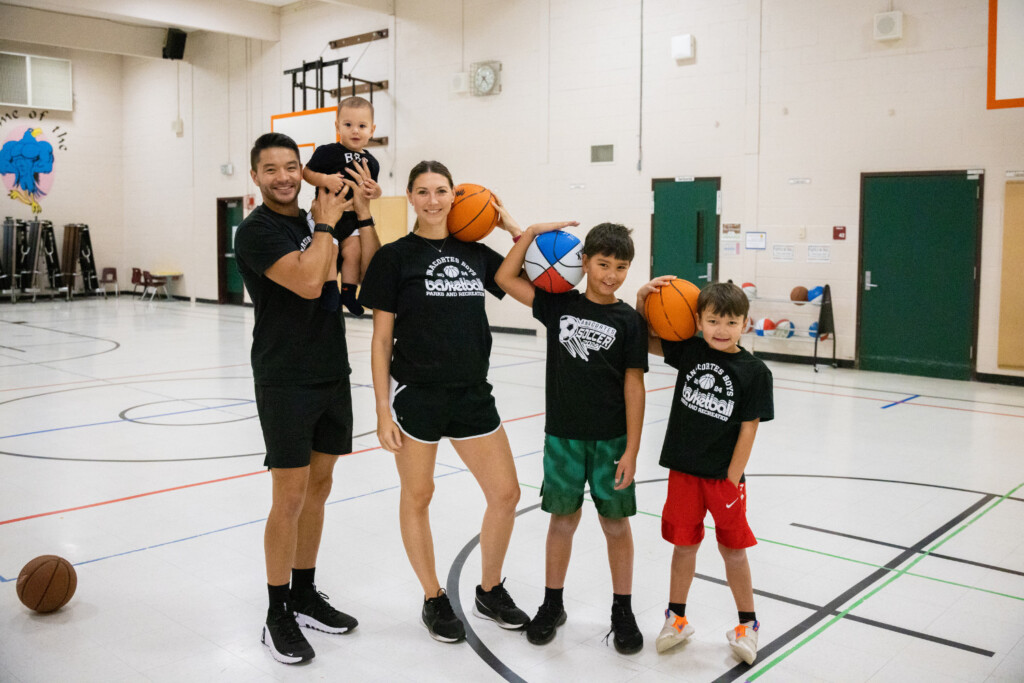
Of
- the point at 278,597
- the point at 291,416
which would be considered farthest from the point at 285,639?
the point at 291,416

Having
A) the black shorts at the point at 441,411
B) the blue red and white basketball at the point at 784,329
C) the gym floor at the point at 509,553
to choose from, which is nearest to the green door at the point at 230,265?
the gym floor at the point at 509,553

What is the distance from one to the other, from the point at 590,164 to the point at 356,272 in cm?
933

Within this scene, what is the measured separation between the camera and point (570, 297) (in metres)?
3.12

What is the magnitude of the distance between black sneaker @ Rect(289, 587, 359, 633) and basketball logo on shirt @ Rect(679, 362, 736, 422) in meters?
1.44

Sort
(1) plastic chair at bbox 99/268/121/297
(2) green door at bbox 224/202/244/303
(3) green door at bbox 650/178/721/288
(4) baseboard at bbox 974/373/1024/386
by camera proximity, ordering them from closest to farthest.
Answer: (4) baseboard at bbox 974/373/1024/386
(3) green door at bbox 650/178/721/288
(2) green door at bbox 224/202/244/303
(1) plastic chair at bbox 99/268/121/297

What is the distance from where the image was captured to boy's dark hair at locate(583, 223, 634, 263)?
2.95 meters

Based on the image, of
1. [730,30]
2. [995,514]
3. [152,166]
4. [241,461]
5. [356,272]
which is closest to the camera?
[356,272]

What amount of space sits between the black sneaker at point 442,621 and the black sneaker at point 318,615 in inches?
11.7

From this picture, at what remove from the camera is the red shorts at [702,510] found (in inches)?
116

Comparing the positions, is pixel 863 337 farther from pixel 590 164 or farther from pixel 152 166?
pixel 152 166

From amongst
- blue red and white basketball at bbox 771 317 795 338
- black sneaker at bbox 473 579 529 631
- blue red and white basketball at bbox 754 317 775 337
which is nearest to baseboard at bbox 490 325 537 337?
blue red and white basketball at bbox 754 317 775 337

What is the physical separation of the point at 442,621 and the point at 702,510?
3.19 feet

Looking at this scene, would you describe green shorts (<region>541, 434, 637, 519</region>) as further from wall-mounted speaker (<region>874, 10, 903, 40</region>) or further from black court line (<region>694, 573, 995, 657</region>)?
wall-mounted speaker (<region>874, 10, 903, 40</region>)

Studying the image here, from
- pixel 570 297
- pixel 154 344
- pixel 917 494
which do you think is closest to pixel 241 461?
pixel 570 297
